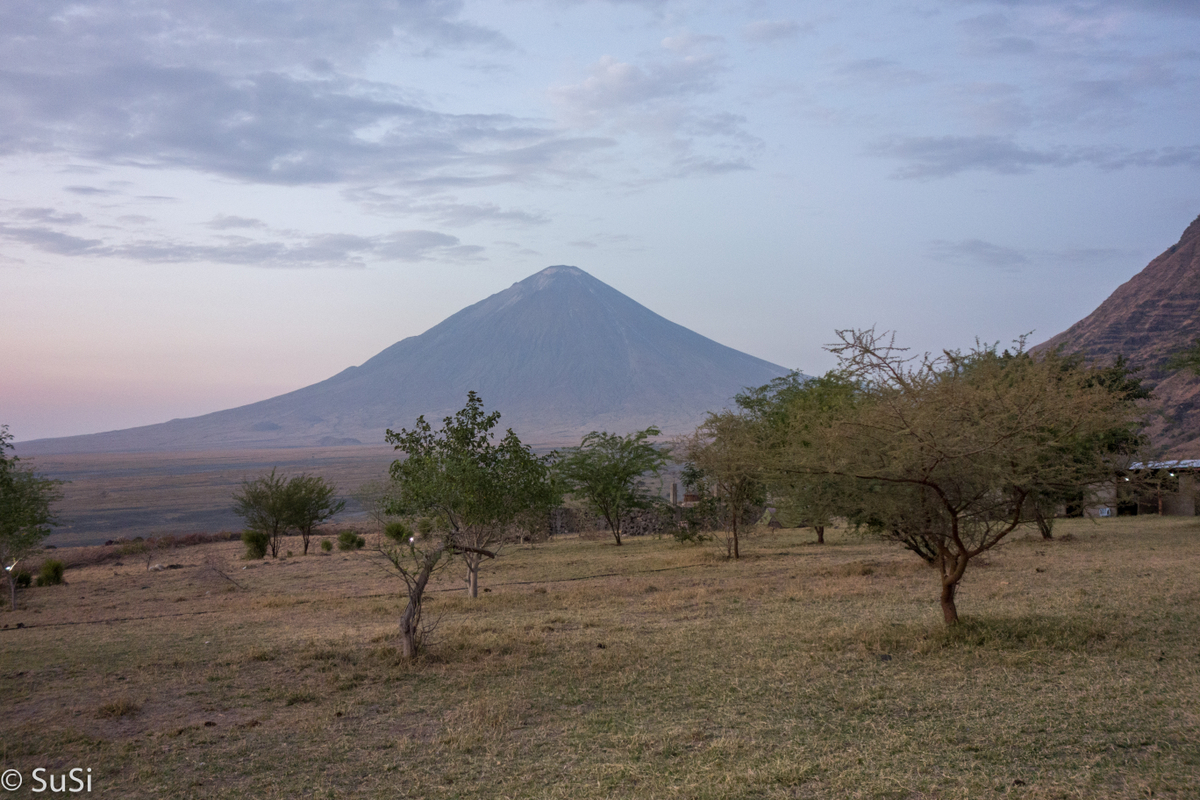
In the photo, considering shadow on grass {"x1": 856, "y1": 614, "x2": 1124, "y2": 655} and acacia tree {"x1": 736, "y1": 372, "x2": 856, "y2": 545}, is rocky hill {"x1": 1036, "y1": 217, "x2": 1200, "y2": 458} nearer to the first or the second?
acacia tree {"x1": 736, "y1": 372, "x2": 856, "y2": 545}

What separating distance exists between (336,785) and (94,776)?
193 cm

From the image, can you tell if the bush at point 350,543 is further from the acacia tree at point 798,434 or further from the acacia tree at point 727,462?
the acacia tree at point 798,434

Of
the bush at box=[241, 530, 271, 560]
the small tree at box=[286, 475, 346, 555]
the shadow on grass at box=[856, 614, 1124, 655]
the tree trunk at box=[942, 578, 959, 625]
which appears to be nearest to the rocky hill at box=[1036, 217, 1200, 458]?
the small tree at box=[286, 475, 346, 555]

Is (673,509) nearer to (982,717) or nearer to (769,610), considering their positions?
(769,610)

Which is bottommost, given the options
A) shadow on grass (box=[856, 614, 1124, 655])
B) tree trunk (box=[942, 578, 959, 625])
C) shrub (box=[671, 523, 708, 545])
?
shrub (box=[671, 523, 708, 545])

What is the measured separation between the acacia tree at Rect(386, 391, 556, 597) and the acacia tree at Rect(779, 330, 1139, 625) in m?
6.68

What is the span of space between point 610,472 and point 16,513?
1865 centimetres

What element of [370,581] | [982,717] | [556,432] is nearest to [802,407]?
[370,581]

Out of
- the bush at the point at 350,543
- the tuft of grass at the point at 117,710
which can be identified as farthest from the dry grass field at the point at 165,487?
the tuft of grass at the point at 117,710

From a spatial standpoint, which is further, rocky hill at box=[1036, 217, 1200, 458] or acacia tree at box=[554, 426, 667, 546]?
rocky hill at box=[1036, 217, 1200, 458]

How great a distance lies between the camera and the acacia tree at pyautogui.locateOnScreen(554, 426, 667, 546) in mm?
30422

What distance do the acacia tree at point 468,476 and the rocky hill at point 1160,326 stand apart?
2277 inches

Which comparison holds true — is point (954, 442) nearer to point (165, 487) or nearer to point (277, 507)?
point (277, 507)

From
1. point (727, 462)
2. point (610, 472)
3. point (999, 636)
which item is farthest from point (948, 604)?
point (610, 472)
